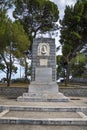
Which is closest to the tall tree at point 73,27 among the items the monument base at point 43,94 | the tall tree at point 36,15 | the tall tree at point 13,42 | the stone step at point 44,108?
the tall tree at point 36,15

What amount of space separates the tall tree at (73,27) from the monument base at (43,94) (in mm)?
12448

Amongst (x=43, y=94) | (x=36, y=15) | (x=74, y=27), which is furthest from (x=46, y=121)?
(x=36, y=15)

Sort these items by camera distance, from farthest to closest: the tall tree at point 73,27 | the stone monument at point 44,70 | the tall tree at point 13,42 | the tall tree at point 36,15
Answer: the tall tree at point 36,15
the tall tree at point 73,27
the tall tree at point 13,42
the stone monument at point 44,70

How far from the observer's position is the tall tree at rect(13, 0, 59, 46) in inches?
1033

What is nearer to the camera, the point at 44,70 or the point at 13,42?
the point at 44,70

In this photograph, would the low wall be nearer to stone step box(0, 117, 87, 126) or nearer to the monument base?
the monument base

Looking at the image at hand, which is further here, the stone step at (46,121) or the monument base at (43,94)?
the monument base at (43,94)

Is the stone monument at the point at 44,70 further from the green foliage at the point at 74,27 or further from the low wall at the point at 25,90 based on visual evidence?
the green foliage at the point at 74,27

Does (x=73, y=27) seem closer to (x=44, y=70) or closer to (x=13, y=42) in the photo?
(x=13, y=42)

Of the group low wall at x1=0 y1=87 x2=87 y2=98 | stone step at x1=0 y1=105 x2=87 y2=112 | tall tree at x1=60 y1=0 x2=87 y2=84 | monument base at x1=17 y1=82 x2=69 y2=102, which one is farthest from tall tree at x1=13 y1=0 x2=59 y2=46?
stone step at x1=0 y1=105 x2=87 y2=112

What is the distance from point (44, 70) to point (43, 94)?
164 centimetres

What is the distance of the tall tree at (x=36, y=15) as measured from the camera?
26.2 meters

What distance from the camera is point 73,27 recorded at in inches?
987

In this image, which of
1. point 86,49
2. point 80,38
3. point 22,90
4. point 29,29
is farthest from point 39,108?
point 86,49
